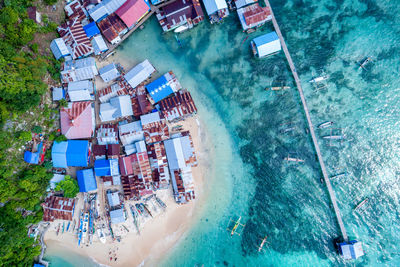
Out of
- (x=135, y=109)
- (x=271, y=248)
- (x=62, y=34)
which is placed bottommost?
(x=271, y=248)

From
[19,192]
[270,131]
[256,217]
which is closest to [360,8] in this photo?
[270,131]

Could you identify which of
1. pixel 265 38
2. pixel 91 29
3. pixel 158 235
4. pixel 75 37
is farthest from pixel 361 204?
pixel 75 37

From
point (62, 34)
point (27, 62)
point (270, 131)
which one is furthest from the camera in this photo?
point (270, 131)

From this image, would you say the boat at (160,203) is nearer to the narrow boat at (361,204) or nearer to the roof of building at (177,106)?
the roof of building at (177,106)

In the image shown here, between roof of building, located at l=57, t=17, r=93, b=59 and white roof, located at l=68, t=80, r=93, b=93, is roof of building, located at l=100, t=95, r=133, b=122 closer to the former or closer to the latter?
white roof, located at l=68, t=80, r=93, b=93

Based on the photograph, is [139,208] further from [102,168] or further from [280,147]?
[280,147]

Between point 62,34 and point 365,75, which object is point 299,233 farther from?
point 62,34
